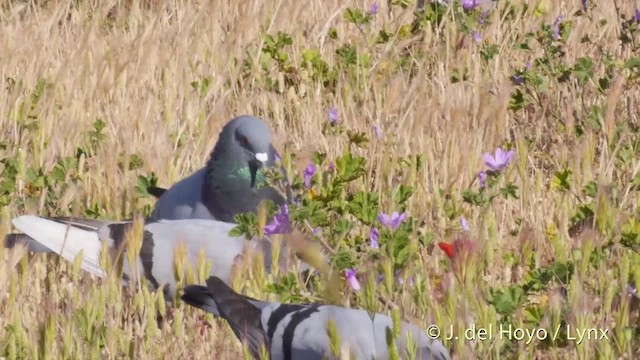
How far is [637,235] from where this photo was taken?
364 centimetres

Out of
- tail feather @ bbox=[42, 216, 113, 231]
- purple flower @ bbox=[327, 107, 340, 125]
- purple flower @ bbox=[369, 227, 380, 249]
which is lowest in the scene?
tail feather @ bbox=[42, 216, 113, 231]

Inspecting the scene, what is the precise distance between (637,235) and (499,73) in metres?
2.44

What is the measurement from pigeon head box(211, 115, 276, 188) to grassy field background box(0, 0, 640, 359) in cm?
14

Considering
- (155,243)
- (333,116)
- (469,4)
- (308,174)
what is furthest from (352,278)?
(469,4)

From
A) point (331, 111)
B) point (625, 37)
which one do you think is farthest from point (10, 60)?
point (625, 37)

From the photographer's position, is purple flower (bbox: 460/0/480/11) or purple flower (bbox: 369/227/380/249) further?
purple flower (bbox: 460/0/480/11)

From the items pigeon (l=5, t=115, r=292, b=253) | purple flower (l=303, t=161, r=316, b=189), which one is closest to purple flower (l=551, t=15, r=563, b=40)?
pigeon (l=5, t=115, r=292, b=253)

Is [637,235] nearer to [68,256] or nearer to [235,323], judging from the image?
[235,323]

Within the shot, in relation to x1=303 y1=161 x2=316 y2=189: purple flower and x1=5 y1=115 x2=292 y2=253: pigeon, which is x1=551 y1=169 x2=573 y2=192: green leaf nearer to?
x1=303 y1=161 x2=316 y2=189: purple flower

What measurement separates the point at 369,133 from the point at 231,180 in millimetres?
758

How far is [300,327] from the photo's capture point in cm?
314

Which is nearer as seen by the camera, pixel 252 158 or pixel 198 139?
pixel 252 158

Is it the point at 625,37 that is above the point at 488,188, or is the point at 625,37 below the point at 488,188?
above

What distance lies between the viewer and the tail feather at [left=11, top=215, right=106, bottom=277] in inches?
165
